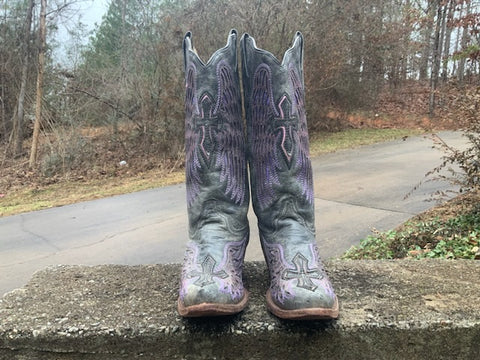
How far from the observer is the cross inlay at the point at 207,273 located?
125 centimetres

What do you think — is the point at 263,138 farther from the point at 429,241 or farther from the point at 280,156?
the point at 429,241

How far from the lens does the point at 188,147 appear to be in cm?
160

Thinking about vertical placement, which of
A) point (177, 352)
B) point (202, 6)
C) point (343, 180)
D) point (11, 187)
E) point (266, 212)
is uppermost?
point (202, 6)

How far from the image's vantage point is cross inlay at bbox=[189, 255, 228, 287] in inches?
49.3

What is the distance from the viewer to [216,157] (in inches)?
60.4

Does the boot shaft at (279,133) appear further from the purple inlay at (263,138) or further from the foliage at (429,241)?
the foliage at (429,241)

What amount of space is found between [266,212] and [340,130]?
39.7 feet

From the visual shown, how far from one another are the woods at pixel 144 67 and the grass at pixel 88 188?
102cm

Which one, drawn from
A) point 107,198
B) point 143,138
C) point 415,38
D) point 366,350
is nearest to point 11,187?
point 143,138

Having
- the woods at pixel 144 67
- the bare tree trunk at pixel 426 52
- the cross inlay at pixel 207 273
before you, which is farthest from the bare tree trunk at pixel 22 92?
the bare tree trunk at pixel 426 52

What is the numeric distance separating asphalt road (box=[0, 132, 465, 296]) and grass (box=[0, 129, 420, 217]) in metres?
0.55

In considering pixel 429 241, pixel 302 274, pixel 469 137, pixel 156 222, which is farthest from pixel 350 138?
pixel 302 274

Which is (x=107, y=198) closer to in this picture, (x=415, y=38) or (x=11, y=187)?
(x=11, y=187)

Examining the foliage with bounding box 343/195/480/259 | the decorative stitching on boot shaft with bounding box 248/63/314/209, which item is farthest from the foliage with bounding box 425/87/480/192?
the decorative stitching on boot shaft with bounding box 248/63/314/209
